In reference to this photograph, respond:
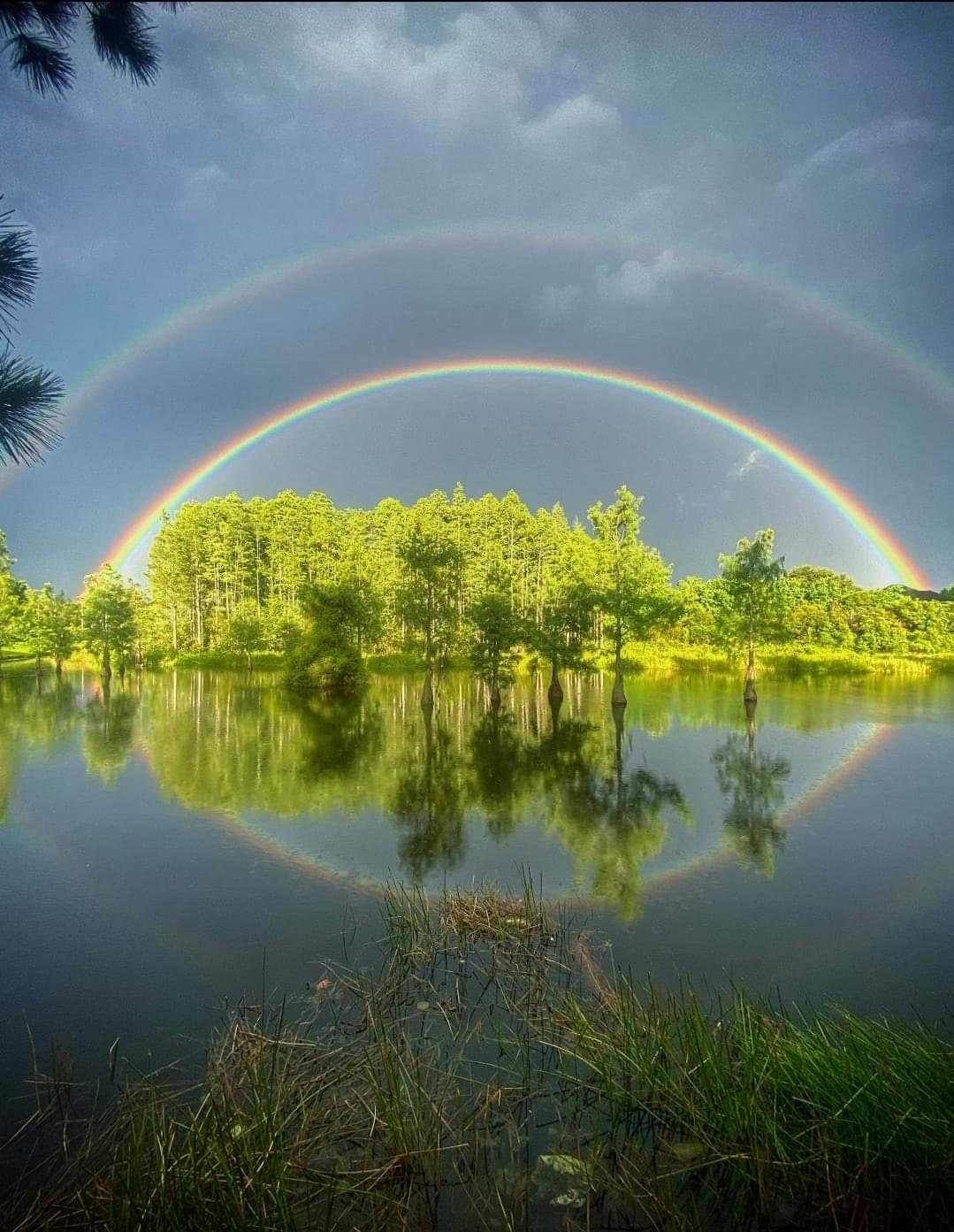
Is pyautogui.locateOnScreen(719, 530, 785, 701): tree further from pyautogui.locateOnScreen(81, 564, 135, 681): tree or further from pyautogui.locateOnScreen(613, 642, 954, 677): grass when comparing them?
pyautogui.locateOnScreen(81, 564, 135, 681): tree

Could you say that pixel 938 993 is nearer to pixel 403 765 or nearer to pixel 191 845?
pixel 191 845

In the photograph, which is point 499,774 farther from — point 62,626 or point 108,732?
point 62,626

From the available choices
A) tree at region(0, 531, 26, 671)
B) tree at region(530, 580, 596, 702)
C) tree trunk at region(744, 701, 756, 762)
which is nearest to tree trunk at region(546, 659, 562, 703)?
tree at region(530, 580, 596, 702)

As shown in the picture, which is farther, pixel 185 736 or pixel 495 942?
pixel 185 736

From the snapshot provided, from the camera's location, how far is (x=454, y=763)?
21.9 metres

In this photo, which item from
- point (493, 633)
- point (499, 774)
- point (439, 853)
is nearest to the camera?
point (439, 853)

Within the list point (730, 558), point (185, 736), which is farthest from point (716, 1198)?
point (730, 558)

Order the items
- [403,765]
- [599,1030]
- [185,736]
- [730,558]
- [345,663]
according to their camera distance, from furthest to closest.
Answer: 1. [345,663]
2. [730,558]
3. [185,736]
4. [403,765]
5. [599,1030]

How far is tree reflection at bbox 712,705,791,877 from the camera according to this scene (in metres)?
13.9

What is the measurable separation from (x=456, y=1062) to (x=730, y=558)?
38651 mm

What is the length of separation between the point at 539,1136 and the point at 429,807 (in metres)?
11.5

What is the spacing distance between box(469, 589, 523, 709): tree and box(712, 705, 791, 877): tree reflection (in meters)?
12.2

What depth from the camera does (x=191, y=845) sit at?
1445cm

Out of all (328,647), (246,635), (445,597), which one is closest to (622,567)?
(445,597)
